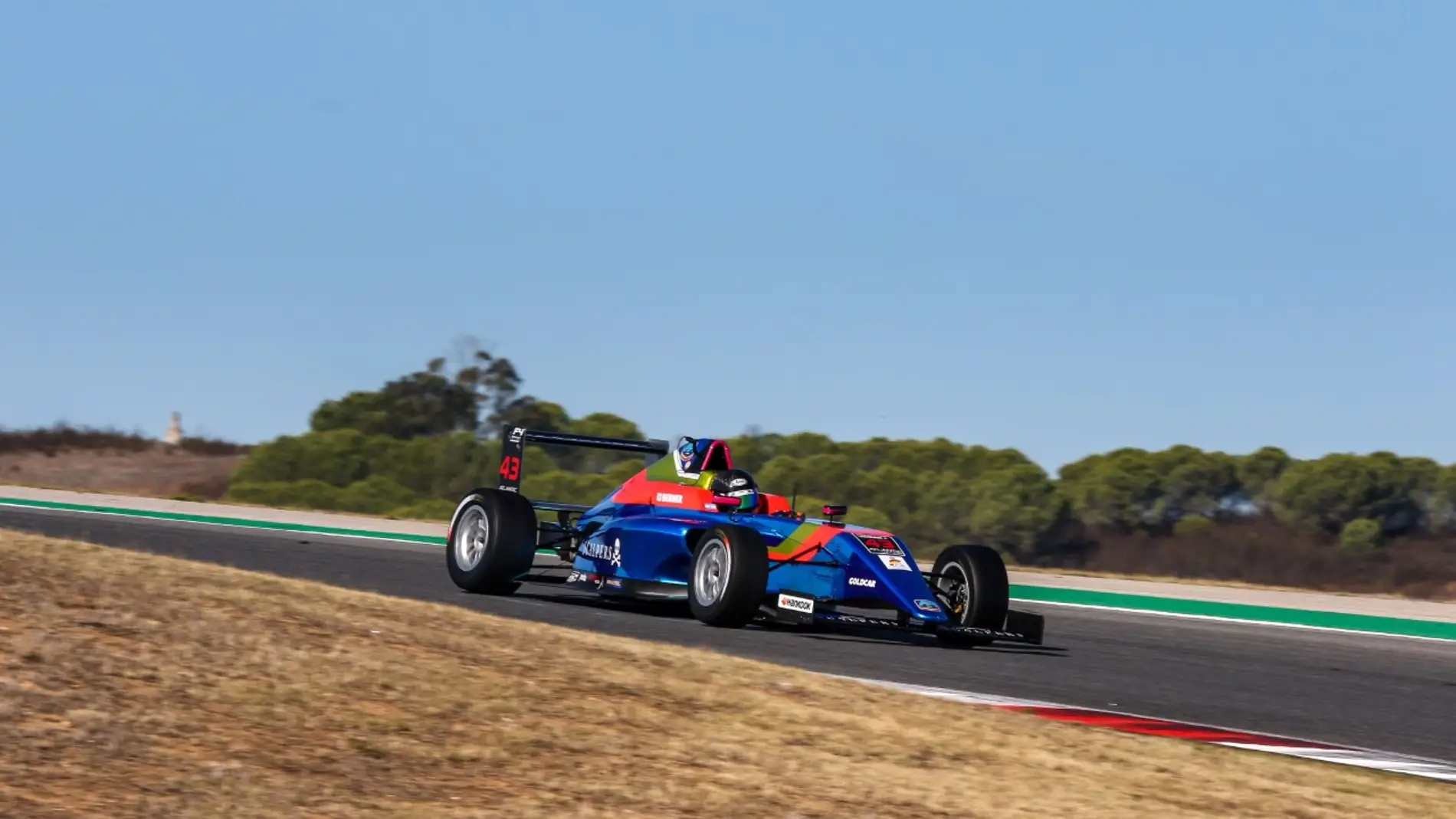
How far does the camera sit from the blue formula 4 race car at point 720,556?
13.1 metres

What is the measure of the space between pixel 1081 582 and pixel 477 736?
18.7 meters

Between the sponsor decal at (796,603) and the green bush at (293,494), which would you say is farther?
the green bush at (293,494)

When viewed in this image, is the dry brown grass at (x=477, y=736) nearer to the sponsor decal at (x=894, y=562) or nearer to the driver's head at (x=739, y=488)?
the sponsor decal at (x=894, y=562)

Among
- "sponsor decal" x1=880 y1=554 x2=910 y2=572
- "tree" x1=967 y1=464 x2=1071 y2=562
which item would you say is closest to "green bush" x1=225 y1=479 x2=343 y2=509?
"tree" x1=967 y1=464 x2=1071 y2=562

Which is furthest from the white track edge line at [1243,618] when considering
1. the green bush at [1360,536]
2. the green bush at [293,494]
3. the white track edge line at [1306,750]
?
the green bush at [293,494]

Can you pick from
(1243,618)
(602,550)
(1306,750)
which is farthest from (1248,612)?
(1306,750)

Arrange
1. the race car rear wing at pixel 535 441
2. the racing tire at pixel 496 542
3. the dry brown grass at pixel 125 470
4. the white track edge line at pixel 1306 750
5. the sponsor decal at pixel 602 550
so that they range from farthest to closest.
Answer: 1. the dry brown grass at pixel 125 470
2. the race car rear wing at pixel 535 441
3. the racing tire at pixel 496 542
4. the sponsor decal at pixel 602 550
5. the white track edge line at pixel 1306 750

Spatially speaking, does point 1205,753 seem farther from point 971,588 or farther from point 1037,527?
point 1037,527

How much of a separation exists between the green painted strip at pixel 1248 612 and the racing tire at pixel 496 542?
8.06m

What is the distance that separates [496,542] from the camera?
15266 millimetres

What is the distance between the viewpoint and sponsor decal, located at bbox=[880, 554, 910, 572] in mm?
13188

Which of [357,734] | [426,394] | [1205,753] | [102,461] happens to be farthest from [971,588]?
[102,461]

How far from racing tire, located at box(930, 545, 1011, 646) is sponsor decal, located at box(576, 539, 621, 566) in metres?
2.68

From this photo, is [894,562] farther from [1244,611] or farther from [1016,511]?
[1016,511]
